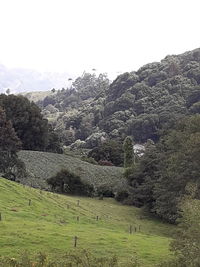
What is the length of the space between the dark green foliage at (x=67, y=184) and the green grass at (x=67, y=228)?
19.0 ft

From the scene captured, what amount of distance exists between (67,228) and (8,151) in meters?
25.1

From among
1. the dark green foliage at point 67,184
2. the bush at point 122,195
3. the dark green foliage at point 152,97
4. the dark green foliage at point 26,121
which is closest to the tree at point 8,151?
the dark green foliage at point 67,184

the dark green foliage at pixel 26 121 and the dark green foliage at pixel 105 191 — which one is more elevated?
the dark green foliage at pixel 26 121

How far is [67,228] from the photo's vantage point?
2920cm

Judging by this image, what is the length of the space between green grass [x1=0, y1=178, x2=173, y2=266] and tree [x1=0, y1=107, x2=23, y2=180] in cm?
1088

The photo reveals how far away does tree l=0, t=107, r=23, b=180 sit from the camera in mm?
49719

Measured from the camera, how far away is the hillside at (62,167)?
176 ft

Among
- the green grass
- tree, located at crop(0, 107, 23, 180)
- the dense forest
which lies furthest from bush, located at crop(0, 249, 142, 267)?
tree, located at crop(0, 107, 23, 180)

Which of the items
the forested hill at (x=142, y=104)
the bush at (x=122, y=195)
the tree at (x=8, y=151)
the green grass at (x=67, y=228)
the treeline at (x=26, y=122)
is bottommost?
the green grass at (x=67, y=228)

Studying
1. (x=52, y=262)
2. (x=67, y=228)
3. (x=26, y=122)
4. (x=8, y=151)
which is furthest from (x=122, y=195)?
(x=52, y=262)

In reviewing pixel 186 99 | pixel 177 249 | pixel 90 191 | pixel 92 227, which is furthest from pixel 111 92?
pixel 177 249

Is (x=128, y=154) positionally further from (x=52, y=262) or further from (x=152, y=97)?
(x=152, y=97)

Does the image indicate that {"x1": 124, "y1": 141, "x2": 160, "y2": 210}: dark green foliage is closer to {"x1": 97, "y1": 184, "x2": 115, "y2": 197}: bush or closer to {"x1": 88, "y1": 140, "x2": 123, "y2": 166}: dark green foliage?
{"x1": 97, "y1": 184, "x2": 115, "y2": 197}: bush

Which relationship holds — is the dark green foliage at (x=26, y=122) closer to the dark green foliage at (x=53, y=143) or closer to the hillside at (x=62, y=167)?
the dark green foliage at (x=53, y=143)
